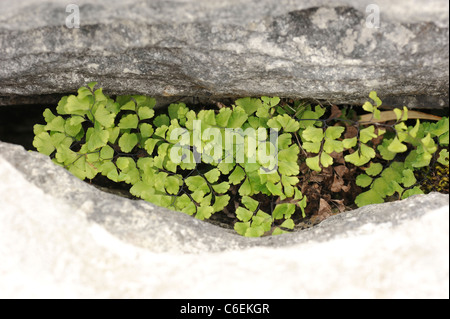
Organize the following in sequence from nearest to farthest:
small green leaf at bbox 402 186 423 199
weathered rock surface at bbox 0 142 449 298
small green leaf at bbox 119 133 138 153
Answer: weathered rock surface at bbox 0 142 449 298 → small green leaf at bbox 402 186 423 199 → small green leaf at bbox 119 133 138 153

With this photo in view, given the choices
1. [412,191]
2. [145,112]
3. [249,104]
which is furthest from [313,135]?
[145,112]

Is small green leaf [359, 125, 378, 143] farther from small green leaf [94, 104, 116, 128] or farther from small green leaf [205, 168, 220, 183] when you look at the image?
small green leaf [94, 104, 116, 128]

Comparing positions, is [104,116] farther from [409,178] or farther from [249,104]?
[409,178]

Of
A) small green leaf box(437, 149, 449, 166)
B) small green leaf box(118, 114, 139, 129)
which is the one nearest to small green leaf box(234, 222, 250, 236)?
small green leaf box(118, 114, 139, 129)

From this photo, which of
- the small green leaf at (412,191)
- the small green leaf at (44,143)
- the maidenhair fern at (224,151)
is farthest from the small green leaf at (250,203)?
the small green leaf at (44,143)

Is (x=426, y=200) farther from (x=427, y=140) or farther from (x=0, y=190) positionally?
(x=0, y=190)

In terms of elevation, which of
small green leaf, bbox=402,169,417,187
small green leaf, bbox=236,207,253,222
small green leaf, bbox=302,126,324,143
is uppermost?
small green leaf, bbox=302,126,324,143
